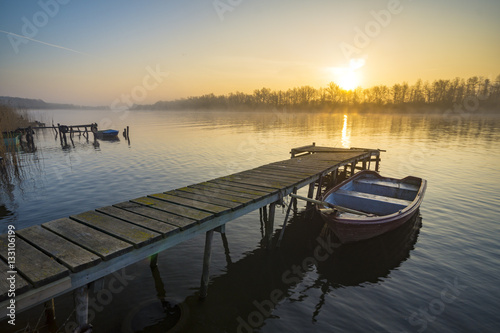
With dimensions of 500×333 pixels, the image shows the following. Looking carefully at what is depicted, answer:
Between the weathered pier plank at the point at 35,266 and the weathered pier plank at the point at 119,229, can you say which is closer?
the weathered pier plank at the point at 35,266

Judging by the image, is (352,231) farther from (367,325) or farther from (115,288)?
(115,288)

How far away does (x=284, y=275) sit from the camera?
793cm

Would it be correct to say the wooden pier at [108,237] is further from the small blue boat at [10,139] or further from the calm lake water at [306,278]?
the small blue boat at [10,139]

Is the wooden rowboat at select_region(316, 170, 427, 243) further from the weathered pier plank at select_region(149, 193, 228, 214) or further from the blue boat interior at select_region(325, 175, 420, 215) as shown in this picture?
the weathered pier plank at select_region(149, 193, 228, 214)

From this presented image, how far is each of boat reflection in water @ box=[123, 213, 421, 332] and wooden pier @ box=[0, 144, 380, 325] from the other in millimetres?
700

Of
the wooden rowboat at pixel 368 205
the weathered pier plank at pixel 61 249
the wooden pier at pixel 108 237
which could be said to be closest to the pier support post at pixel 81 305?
the wooden pier at pixel 108 237

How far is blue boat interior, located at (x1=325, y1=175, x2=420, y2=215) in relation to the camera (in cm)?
1064

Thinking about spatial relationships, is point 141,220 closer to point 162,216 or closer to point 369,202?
point 162,216

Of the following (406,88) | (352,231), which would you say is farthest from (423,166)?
(406,88)

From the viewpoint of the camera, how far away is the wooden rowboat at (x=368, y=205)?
8.41 meters

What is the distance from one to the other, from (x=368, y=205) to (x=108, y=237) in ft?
31.1

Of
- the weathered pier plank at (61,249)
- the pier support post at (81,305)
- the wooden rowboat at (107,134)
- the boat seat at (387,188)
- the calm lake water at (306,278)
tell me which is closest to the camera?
the weathered pier plank at (61,249)

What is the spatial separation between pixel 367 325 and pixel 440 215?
8656 mm

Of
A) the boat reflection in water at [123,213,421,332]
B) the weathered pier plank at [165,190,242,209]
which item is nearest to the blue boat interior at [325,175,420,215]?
the boat reflection in water at [123,213,421,332]
